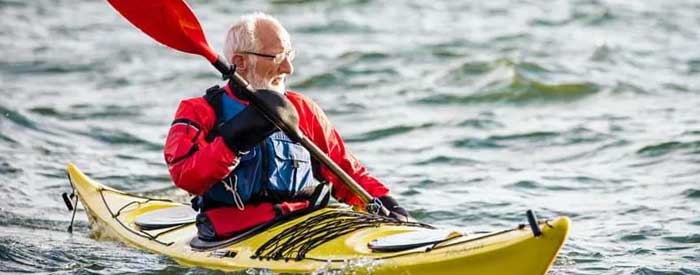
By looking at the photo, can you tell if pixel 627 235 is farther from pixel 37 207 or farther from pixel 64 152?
pixel 64 152

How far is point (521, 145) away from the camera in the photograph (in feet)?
31.2

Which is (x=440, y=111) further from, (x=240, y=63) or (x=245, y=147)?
(x=245, y=147)

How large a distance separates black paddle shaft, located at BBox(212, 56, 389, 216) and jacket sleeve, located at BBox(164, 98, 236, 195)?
18cm

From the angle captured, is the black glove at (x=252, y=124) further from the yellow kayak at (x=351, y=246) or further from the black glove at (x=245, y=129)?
the yellow kayak at (x=351, y=246)

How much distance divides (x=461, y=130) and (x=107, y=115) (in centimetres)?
274

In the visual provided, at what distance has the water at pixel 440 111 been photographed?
7.07 m

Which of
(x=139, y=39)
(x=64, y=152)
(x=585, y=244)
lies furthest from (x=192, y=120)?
(x=139, y=39)

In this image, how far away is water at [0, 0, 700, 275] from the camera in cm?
707

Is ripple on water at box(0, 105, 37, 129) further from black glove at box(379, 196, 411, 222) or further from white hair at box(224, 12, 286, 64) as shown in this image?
white hair at box(224, 12, 286, 64)

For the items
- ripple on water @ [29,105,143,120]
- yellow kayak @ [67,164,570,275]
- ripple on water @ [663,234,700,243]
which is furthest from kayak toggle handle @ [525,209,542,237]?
ripple on water @ [29,105,143,120]

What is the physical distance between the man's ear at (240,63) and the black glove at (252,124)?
196mm

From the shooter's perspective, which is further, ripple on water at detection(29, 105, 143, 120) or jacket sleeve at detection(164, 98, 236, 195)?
ripple on water at detection(29, 105, 143, 120)

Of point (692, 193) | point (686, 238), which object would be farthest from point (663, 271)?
point (692, 193)

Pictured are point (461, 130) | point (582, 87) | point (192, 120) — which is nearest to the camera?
point (192, 120)
